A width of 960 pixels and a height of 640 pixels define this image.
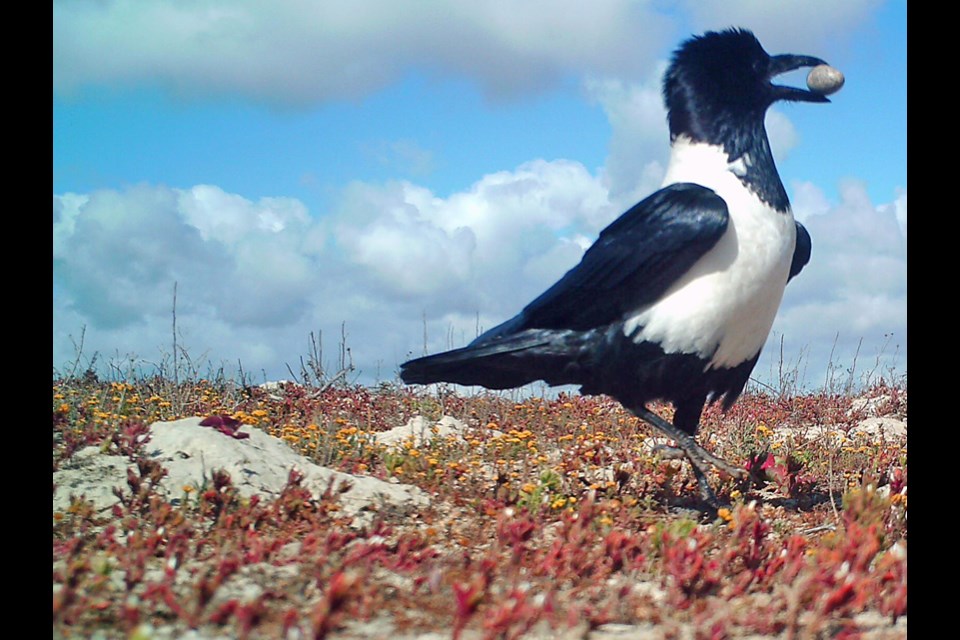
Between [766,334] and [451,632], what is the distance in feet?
8.57

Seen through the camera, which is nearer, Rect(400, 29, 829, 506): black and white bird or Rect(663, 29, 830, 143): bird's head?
Rect(400, 29, 829, 506): black and white bird

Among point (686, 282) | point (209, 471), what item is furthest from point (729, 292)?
point (209, 471)

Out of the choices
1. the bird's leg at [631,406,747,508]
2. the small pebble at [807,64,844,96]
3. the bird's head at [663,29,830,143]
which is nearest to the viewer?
the bird's leg at [631,406,747,508]

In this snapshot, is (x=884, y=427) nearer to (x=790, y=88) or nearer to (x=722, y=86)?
(x=790, y=88)

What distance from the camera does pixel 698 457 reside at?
406cm

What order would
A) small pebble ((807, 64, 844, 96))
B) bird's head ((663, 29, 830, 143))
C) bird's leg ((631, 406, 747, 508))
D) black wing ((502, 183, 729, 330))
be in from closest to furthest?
black wing ((502, 183, 729, 330)), bird's leg ((631, 406, 747, 508)), bird's head ((663, 29, 830, 143)), small pebble ((807, 64, 844, 96))

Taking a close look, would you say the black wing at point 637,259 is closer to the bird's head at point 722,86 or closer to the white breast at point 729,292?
the white breast at point 729,292

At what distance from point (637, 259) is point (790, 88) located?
147 centimetres

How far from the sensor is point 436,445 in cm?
504

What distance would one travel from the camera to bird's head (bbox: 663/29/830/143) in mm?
4219

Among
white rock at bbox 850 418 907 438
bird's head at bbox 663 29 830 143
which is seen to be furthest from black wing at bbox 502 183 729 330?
white rock at bbox 850 418 907 438

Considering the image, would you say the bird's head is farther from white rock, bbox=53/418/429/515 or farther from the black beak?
white rock, bbox=53/418/429/515

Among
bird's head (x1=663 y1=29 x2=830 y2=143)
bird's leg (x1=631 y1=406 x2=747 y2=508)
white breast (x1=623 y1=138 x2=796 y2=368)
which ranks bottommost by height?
bird's leg (x1=631 y1=406 x2=747 y2=508)

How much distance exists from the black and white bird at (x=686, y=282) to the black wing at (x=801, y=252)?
17 millimetres
